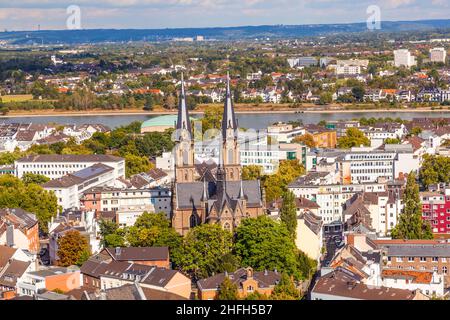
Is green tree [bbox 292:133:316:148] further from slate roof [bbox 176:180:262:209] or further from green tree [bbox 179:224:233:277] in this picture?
green tree [bbox 179:224:233:277]

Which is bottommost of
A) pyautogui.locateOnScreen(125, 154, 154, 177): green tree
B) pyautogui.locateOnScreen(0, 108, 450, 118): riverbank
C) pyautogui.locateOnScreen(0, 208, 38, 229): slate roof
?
pyautogui.locateOnScreen(0, 108, 450, 118): riverbank

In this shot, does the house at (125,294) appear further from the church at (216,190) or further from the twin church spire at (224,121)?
the twin church spire at (224,121)

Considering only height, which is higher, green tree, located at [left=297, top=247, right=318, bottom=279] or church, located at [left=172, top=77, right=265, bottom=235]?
church, located at [left=172, top=77, right=265, bottom=235]

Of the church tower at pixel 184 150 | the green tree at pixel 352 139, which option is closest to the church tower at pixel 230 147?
the church tower at pixel 184 150

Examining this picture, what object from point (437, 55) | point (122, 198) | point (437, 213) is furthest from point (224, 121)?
point (437, 55)

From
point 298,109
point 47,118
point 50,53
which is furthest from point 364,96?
point 50,53

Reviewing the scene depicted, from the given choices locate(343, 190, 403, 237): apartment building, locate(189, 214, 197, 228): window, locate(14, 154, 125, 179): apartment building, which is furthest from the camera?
locate(14, 154, 125, 179): apartment building

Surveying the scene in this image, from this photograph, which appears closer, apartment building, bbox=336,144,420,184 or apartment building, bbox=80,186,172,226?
apartment building, bbox=80,186,172,226

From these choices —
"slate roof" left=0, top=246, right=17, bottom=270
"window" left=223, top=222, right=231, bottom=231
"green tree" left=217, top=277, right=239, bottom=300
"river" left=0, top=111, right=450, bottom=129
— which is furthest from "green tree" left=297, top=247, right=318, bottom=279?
"river" left=0, top=111, right=450, bottom=129
